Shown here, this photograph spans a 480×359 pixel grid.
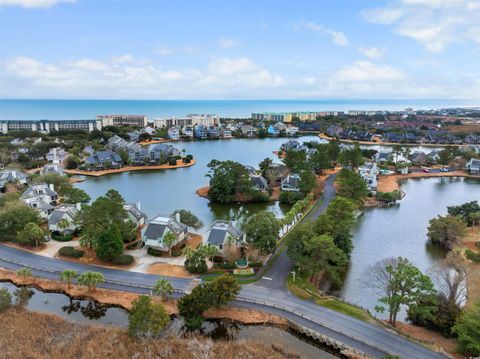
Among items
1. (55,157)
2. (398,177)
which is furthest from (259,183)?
(55,157)

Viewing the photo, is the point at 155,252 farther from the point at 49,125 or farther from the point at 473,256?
the point at 49,125

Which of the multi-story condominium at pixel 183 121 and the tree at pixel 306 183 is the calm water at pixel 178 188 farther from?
the multi-story condominium at pixel 183 121

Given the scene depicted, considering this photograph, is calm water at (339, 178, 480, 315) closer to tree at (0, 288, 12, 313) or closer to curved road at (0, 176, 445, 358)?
curved road at (0, 176, 445, 358)

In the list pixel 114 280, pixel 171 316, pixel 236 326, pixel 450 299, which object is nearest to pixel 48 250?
pixel 114 280

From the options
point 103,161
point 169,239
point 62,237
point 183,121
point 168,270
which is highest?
point 183,121

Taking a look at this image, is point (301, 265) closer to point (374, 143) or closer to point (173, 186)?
point (173, 186)

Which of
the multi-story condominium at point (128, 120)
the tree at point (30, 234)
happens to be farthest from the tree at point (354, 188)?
the multi-story condominium at point (128, 120)
